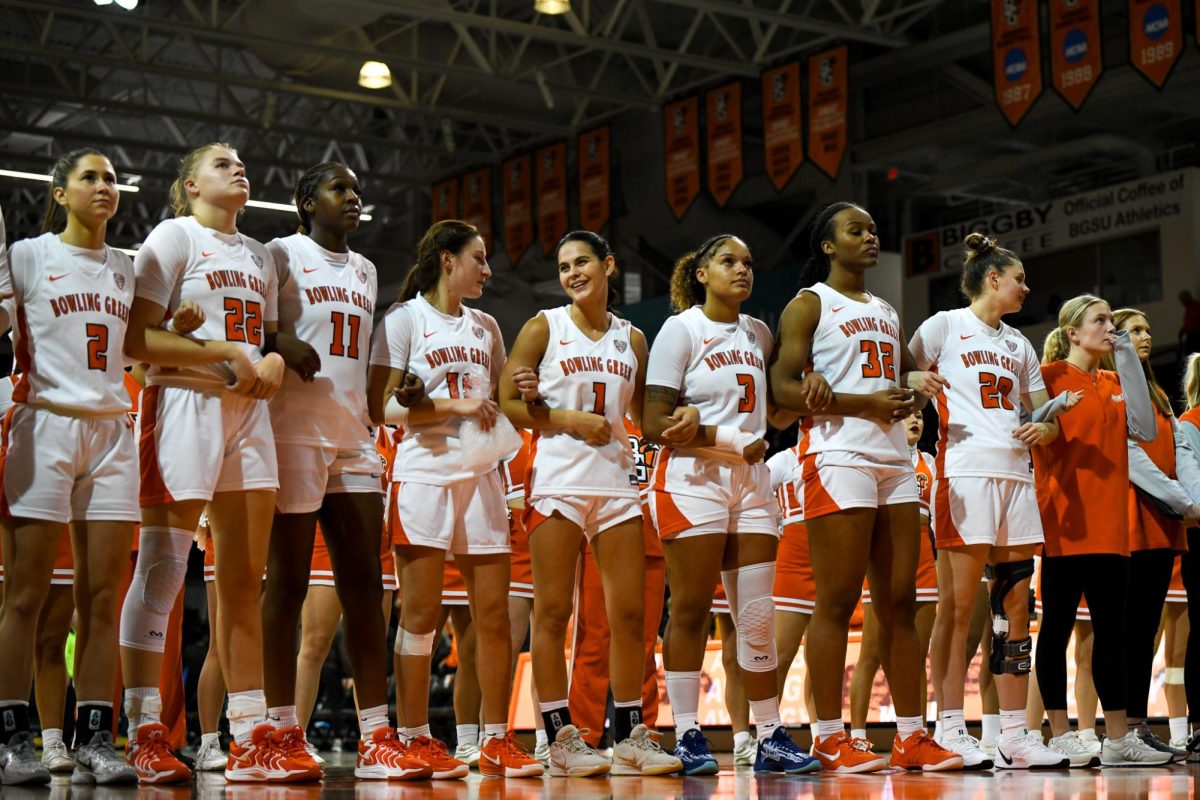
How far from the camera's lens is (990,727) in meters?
6.54

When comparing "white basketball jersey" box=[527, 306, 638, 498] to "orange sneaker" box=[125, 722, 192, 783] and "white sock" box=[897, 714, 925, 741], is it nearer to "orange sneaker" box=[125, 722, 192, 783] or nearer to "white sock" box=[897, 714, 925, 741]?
"white sock" box=[897, 714, 925, 741]

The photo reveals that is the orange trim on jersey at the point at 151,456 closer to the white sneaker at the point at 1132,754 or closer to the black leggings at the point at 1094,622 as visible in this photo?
the black leggings at the point at 1094,622

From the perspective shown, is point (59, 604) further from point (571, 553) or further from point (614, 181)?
point (614, 181)

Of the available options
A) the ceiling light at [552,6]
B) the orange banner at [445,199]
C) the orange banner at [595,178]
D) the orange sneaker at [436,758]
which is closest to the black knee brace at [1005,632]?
the orange sneaker at [436,758]

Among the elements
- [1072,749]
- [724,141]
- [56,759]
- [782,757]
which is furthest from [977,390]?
[724,141]

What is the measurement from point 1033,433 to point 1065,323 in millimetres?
719

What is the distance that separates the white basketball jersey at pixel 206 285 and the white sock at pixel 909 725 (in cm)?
255

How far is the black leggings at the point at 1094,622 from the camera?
5590mm

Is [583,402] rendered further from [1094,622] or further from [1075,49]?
[1075,49]

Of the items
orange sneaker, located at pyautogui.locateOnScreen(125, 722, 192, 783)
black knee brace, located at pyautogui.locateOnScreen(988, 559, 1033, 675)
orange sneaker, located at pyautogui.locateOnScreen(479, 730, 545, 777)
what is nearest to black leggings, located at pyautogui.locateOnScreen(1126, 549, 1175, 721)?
black knee brace, located at pyautogui.locateOnScreen(988, 559, 1033, 675)

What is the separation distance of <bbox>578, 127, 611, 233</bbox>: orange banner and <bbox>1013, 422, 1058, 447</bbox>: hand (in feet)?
38.3

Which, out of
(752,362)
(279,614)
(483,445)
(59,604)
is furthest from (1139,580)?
(59,604)

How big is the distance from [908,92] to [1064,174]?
7.90 ft

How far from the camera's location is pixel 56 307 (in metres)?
4.29
